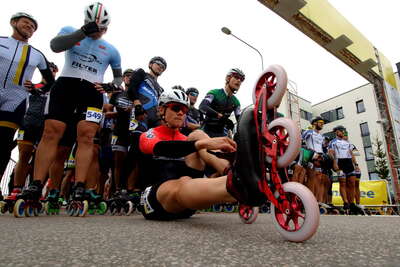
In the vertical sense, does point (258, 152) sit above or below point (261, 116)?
below

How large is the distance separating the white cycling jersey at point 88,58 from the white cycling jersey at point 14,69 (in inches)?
21.5

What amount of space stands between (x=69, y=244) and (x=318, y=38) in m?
10.8

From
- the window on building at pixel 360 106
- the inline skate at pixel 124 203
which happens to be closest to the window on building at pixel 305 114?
the window on building at pixel 360 106

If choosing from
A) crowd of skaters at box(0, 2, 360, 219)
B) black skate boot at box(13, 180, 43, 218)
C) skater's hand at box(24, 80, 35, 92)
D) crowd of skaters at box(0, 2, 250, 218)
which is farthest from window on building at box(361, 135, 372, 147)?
black skate boot at box(13, 180, 43, 218)

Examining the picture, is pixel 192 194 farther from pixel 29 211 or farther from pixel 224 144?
pixel 29 211

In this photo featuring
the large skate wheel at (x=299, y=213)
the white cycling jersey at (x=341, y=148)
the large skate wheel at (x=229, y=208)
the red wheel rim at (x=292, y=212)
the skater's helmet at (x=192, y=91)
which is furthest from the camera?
the white cycling jersey at (x=341, y=148)

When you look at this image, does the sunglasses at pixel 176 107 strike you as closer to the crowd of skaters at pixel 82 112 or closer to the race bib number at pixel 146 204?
the crowd of skaters at pixel 82 112

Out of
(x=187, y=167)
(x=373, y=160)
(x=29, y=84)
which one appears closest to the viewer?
(x=187, y=167)

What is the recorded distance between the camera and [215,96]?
14.1ft

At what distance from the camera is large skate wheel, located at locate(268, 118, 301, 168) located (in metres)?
1.24

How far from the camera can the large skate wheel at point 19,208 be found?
2.39 meters

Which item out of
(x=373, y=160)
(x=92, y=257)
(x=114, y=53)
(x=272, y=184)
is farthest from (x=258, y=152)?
(x=373, y=160)

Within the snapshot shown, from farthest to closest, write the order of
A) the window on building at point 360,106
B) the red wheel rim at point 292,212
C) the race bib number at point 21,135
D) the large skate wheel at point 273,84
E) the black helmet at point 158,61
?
the window on building at point 360,106 → the black helmet at point 158,61 → the race bib number at point 21,135 → the large skate wheel at point 273,84 → the red wheel rim at point 292,212

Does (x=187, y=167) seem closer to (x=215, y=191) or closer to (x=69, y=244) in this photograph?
(x=215, y=191)
